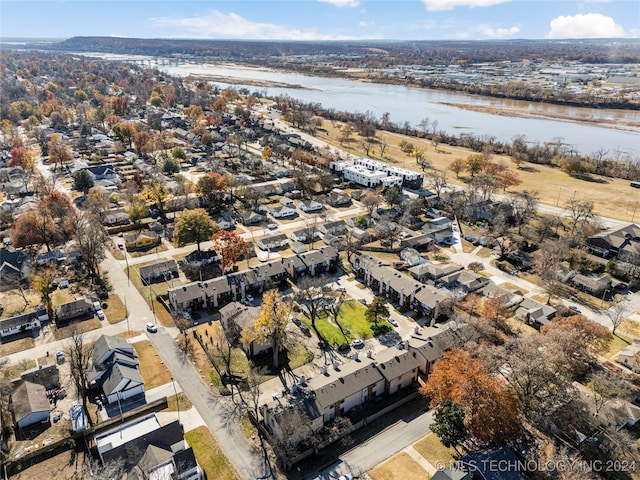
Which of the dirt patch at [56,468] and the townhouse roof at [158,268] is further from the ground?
the townhouse roof at [158,268]

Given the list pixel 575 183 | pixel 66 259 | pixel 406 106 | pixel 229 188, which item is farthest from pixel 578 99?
pixel 66 259

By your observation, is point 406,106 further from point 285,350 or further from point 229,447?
point 229,447

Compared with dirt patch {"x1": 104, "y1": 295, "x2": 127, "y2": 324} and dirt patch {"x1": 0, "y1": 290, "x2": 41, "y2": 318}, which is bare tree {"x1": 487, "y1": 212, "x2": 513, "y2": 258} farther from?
dirt patch {"x1": 0, "y1": 290, "x2": 41, "y2": 318}

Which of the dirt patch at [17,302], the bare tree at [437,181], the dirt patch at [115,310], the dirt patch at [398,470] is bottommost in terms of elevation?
the dirt patch at [398,470]

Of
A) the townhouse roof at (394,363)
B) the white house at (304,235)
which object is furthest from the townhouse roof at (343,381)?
the white house at (304,235)

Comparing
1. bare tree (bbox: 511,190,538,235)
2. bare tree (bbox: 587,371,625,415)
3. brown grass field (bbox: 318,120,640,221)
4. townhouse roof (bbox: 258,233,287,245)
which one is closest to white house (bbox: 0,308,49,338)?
townhouse roof (bbox: 258,233,287,245)

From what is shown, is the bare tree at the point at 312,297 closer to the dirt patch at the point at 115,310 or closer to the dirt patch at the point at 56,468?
the dirt patch at the point at 115,310
